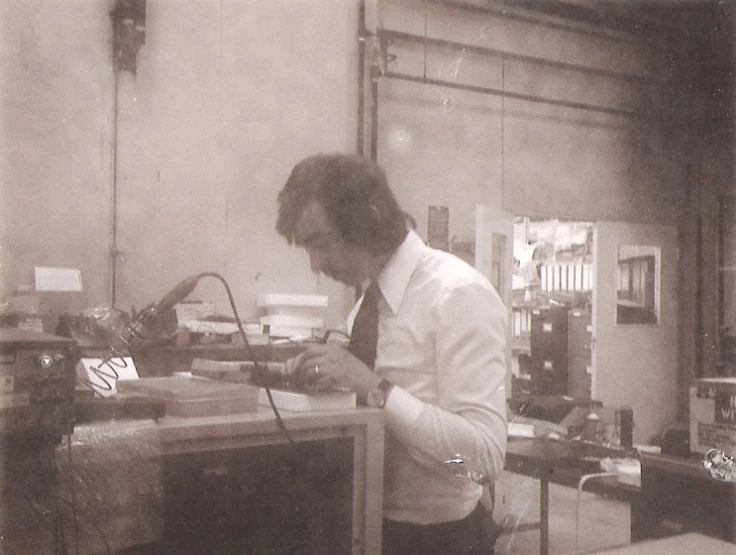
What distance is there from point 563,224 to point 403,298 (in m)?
4.13

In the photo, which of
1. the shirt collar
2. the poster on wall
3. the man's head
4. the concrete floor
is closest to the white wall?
the poster on wall

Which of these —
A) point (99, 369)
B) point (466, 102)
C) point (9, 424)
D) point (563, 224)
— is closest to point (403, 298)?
point (99, 369)

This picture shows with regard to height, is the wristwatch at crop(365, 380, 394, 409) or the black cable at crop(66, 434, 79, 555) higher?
the wristwatch at crop(365, 380, 394, 409)

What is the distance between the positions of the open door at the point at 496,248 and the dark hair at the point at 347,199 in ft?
8.85

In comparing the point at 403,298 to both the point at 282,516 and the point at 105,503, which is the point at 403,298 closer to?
the point at 282,516

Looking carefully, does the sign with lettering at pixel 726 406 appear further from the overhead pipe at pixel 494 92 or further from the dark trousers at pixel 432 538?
the overhead pipe at pixel 494 92

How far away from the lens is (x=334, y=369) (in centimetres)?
118

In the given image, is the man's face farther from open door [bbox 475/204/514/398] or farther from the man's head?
open door [bbox 475/204/514/398]

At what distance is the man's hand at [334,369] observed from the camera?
1.17m

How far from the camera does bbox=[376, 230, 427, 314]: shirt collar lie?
1.34 m

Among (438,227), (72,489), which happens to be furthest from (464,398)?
(438,227)

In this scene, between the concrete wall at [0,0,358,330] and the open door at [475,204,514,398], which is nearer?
the concrete wall at [0,0,358,330]

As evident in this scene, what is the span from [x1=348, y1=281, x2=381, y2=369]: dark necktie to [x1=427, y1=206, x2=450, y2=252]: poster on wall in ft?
8.88

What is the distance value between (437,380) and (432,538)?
0.28 metres
